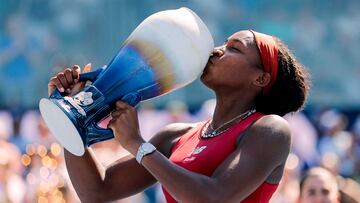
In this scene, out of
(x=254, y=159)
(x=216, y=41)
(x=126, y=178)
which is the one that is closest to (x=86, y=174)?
(x=126, y=178)

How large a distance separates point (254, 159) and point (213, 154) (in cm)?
20

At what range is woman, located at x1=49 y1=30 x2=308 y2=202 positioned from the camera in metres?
3.04

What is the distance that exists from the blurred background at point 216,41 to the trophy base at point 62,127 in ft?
20.9

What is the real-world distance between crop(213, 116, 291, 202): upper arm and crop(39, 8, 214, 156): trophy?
29 cm

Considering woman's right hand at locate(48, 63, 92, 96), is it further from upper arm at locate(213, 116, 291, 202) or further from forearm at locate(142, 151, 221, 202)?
upper arm at locate(213, 116, 291, 202)

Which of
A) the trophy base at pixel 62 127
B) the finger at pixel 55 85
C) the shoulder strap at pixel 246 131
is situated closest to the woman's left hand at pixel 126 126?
the trophy base at pixel 62 127

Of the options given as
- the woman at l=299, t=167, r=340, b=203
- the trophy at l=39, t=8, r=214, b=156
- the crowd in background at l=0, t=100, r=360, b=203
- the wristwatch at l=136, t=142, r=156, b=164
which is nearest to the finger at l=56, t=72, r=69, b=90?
the trophy at l=39, t=8, r=214, b=156

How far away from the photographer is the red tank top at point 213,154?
320 centimetres

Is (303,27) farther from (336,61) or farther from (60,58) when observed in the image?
(60,58)

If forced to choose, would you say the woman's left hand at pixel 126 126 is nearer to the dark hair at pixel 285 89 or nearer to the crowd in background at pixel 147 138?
the dark hair at pixel 285 89

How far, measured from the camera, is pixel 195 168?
323 cm

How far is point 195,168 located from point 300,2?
372 inches

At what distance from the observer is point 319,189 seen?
209 inches

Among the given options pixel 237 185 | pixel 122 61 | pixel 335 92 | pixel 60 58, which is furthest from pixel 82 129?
pixel 335 92
